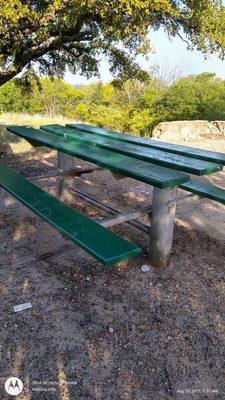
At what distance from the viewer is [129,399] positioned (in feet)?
5.66

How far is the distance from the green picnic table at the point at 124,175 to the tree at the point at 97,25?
2.12m

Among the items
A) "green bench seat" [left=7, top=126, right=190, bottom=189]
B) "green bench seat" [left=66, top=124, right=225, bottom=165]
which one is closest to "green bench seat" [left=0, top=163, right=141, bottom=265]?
"green bench seat" [left=7, top=126, right=190, bottom=189]

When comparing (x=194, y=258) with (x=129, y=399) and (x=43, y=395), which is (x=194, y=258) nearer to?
→ (x=129, y=399)

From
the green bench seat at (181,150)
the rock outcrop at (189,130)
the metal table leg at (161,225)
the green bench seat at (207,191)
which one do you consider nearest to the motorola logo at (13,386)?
the metal table leg at (161,225)

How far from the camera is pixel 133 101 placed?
31.3m

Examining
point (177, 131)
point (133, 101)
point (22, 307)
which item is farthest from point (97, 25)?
point (133, 101)

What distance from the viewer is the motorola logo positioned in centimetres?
173

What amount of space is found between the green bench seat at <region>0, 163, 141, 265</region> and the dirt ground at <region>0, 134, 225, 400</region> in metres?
0.56

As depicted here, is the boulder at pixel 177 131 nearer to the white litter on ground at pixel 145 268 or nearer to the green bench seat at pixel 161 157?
the green bench seat at pixel 161 157

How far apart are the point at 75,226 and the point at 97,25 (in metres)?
4.96

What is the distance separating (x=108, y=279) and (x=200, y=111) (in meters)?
15.2

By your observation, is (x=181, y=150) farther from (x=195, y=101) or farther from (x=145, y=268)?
(x=195, y=101)

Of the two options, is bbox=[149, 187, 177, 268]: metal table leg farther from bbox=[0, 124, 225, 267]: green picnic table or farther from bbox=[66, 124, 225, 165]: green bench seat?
bbox=[66, 124, 225, 165]: green bench seat

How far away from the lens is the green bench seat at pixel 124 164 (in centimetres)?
236
